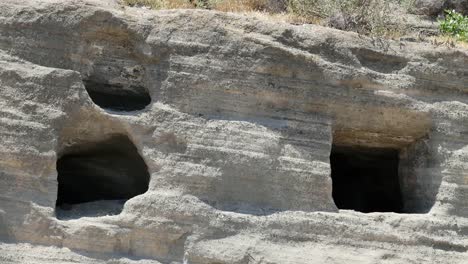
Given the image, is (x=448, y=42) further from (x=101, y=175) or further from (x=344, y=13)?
(x=101, y=175)

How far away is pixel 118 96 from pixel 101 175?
2.69 feet

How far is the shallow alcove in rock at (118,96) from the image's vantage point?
700cm

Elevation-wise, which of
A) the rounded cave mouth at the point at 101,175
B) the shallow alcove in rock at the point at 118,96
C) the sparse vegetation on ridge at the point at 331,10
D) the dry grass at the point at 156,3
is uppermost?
the sparse vegetation on ridge at the point at 331,10

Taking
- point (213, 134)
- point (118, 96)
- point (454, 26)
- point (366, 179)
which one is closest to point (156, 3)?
point (118, 96)

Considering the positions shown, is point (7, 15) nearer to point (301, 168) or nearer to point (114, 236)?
point (114, 236)

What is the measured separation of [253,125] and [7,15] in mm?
2259

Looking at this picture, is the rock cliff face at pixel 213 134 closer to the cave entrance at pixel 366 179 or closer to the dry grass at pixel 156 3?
the cave entrance at pixel 366 179

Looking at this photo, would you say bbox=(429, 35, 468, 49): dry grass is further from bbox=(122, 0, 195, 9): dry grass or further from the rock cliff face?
bbox=(122, 0, 195, 9): dry grass

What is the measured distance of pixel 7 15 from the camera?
22.1ft

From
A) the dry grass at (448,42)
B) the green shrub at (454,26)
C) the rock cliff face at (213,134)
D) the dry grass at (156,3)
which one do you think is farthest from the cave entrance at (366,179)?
the dry grass at (156,3)

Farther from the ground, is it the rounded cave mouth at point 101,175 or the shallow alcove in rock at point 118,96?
the shallow alcove in rock at point 118,96

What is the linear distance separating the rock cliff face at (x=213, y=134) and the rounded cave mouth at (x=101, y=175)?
19 mm

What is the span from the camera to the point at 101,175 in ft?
24.6

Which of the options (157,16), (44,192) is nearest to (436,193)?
(157,16)
